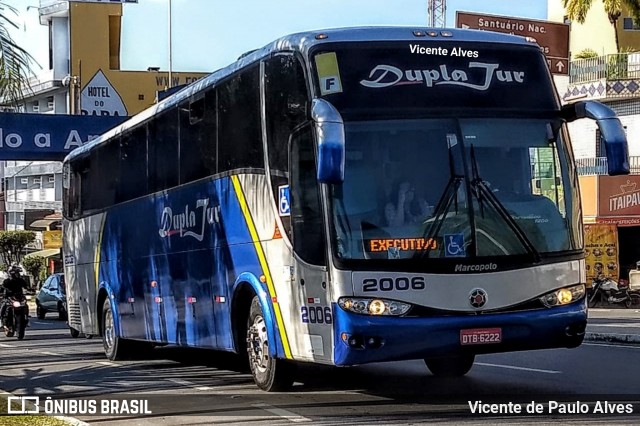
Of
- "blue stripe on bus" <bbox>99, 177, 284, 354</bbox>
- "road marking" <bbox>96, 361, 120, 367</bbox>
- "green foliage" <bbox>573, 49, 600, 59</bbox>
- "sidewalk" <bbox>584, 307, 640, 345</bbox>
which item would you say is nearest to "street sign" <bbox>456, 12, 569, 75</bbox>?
"green foliage" <bbox>573, 49, 600, 59</bbox>

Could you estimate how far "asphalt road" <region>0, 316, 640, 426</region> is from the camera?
34.4ft

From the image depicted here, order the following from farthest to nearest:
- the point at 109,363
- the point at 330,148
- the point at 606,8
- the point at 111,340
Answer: the point at 606,8 → the point at 111,340 → the point at 109,363 → the point at 330,148

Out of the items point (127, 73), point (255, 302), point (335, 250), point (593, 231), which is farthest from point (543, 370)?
point (127, 73)

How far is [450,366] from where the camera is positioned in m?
13.7

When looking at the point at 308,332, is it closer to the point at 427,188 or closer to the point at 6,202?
the point at 427,188

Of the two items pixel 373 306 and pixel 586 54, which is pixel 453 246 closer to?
pixel 373 306

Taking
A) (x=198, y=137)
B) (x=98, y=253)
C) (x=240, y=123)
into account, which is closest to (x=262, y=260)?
(x=240, y=123)

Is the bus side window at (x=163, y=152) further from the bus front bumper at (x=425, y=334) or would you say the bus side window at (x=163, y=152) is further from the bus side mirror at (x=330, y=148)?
the bus front bumper at (x=425, y=334)

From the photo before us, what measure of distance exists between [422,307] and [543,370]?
4.19 m

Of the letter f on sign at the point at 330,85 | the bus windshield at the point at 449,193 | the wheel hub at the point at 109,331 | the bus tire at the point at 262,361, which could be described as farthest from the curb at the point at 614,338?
the letter f on sign at the point at 330,85

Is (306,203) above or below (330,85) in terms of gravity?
below

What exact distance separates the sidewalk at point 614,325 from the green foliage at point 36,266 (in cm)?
4278

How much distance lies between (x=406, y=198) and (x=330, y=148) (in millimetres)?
1068

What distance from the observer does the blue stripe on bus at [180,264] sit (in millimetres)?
13156
